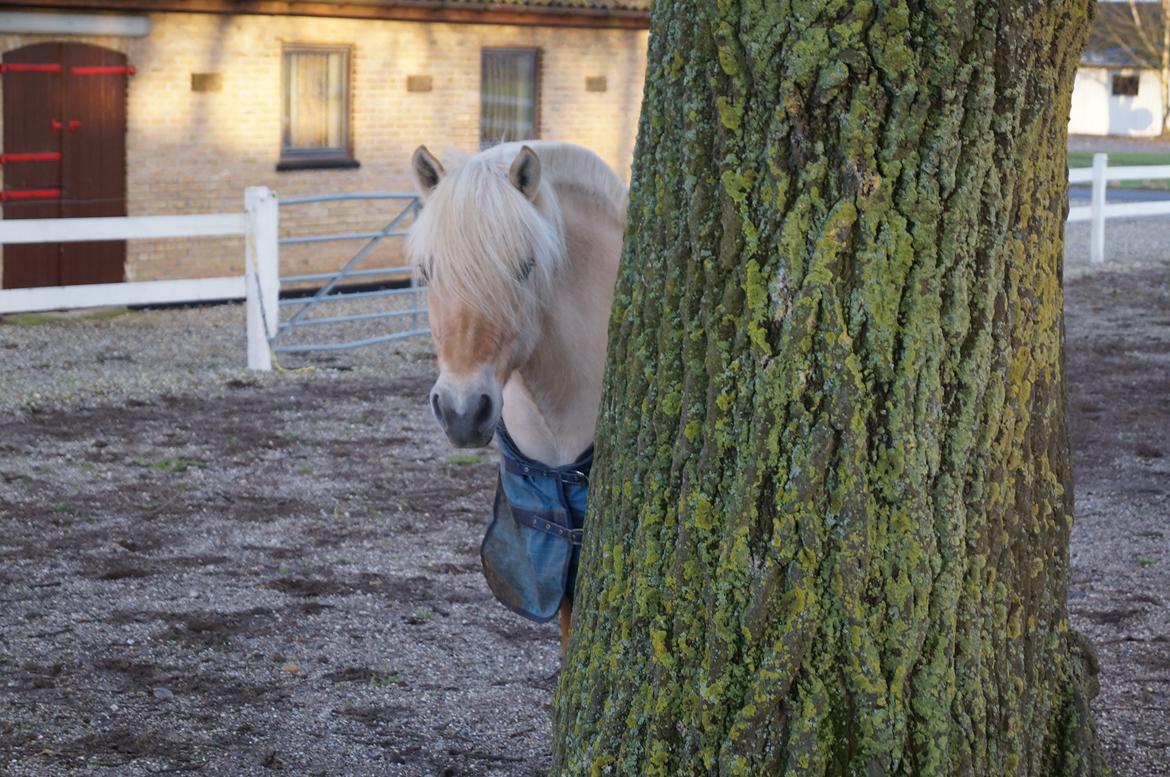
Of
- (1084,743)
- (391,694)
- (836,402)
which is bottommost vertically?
(391,694)

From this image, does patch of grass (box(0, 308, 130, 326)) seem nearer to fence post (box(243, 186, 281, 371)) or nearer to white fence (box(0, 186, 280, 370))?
white fence (box(0, 186, 280, 370))

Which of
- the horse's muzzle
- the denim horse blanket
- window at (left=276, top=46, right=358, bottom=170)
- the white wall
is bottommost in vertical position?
the denim horse blanket

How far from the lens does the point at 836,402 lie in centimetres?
235

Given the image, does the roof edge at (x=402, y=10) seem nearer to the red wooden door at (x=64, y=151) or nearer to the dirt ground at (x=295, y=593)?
the red wooden door at (x=64, y=151)

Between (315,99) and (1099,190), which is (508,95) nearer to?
(315,99)

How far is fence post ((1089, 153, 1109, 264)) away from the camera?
60.4 ft

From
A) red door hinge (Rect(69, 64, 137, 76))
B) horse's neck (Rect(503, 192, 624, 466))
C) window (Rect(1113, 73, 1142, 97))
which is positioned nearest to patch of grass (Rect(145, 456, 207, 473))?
horse's neck (Rect(503, 192, 624, 466))

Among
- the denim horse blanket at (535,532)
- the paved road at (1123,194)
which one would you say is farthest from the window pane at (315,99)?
the paved road at (1123,194)

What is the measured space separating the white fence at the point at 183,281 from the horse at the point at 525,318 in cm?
701

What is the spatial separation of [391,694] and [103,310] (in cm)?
979

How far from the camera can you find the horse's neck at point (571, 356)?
4082 mm

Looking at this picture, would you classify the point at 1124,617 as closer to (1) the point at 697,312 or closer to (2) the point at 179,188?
(1) the point at 697,312

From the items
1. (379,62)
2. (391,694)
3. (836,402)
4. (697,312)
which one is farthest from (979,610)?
(379,62)

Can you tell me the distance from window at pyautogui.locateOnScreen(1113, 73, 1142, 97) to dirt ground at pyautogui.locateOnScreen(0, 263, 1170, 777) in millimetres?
43307
